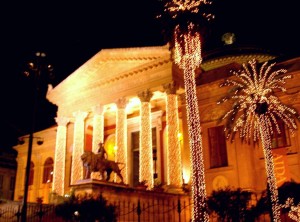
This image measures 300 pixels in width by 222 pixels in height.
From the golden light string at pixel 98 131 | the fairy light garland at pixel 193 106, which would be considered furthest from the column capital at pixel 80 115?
the fairy light garland at pixel 193 106

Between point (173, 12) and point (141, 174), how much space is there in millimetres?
10864

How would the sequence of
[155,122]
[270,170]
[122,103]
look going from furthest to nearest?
[155,122] → [122,103] → [270,170]

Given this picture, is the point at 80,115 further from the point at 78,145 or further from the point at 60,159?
the point at 60,159

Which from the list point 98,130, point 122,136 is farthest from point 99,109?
point 122,136

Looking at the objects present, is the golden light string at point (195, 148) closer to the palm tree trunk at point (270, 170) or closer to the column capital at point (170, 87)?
the palm tree trunk at point (270, 170)

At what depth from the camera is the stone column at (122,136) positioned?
A: 26275 millimetres

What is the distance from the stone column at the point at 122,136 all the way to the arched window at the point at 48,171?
13.5m

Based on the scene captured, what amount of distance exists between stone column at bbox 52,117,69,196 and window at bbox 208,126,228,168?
11677mm

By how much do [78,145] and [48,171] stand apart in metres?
10.6

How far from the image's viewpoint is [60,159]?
30.1 meters

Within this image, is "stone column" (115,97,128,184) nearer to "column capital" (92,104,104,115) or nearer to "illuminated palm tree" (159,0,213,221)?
"column capital" (92,104,104,115)

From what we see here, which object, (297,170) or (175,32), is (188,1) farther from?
(297,170)

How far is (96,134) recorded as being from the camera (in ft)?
93.9

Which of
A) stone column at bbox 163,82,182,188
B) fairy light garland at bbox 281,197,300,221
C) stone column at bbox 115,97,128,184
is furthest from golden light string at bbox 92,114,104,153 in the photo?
fairy light garland at bbox 281,197,300,221
